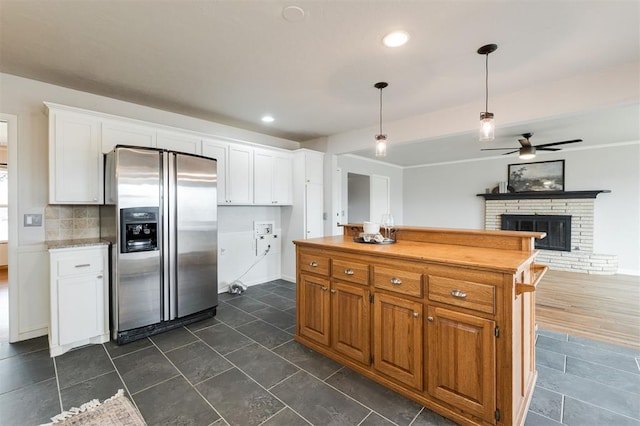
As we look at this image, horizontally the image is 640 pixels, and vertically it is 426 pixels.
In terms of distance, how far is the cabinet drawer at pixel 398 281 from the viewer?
1.91 meters

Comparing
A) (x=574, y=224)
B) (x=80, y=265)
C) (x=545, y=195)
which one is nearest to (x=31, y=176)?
(x=80, y=265)

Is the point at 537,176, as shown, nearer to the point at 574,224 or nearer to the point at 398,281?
the point at 574,224

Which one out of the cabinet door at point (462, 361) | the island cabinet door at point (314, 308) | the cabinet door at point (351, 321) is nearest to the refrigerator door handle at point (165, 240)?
the island cabinet door at point (314, 308)

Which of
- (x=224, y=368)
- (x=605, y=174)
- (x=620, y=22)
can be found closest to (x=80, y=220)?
(x=224, y=368)

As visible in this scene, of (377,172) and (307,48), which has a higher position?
(307,48)

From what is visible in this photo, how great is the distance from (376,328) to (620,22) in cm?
269

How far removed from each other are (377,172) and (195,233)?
5.23 m

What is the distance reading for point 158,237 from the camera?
2.92 metres

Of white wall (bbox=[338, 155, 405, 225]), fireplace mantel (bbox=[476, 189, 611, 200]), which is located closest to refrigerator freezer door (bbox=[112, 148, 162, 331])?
white wall (bbox=[338, 155, 405, 225])

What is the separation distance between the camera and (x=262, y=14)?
6.25ft

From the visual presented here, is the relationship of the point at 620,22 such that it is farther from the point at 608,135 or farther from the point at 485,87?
the point at 608,135

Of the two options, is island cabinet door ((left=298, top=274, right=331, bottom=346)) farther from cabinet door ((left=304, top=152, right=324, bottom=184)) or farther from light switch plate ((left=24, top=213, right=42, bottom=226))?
light switch plate ((left=24, top=213, right=42, bottom=226))

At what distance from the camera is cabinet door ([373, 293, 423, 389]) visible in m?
1.91

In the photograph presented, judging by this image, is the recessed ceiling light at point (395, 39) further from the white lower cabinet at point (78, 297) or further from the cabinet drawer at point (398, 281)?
the white lower cabinet at point (78, 297)
